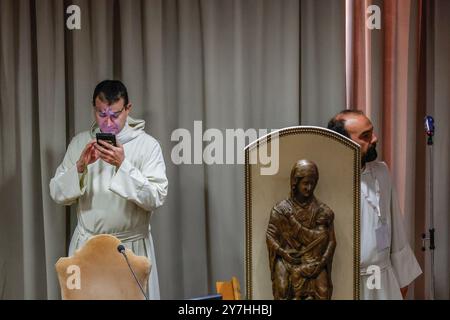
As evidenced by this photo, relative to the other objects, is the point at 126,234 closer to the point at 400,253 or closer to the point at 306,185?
the point at 306,185

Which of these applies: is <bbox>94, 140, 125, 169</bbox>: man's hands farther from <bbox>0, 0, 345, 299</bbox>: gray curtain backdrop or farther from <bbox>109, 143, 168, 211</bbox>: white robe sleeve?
<bbox>0, 0, 345, 299</bbox>: gray curtain backdrop

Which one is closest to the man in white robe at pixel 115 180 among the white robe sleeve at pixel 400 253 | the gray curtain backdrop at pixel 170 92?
the gray curtain backdrop at pixel 170 92

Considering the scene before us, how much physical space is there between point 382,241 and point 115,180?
136 cm

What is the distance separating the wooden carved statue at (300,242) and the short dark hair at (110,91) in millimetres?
1011

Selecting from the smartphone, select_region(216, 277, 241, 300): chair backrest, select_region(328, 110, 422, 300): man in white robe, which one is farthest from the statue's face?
the smartphone

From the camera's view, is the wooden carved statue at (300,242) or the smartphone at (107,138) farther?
the smartphone at (107,138)

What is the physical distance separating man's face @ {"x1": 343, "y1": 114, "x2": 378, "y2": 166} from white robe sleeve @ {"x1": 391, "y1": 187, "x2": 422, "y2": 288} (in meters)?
0.24

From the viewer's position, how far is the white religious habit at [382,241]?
3818mm

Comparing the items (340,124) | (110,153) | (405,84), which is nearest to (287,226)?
(340,124)

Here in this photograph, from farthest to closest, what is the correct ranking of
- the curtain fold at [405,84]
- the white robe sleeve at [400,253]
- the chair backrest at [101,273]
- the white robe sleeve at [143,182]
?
the curtain fold at [405,84] → the white robe sleeve at [400,253] → the white robe sleeve at [143,182] → the chair backrest at [101,273]

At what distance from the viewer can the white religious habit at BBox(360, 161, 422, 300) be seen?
12.5 ft

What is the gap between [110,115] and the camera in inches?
155

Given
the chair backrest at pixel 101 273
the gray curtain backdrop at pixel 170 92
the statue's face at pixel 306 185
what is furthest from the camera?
the gray curtain backdrop at pixel 170 92

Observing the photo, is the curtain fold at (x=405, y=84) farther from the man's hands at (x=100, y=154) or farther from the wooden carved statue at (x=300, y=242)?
the man's hands at (x=100, y=154)
